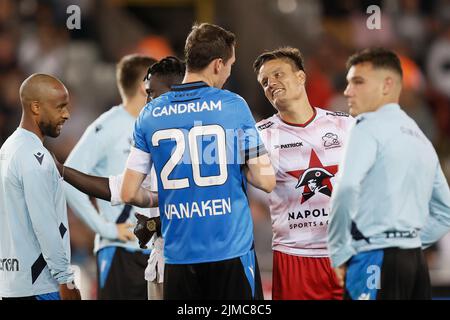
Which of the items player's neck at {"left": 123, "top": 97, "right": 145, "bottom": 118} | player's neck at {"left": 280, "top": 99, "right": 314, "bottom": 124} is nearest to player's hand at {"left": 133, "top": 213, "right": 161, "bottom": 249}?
player's neck at {"left": 280, "top": 99, "right": 314, "bottom": 124}

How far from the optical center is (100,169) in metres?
7.91

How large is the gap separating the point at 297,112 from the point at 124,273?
219cm

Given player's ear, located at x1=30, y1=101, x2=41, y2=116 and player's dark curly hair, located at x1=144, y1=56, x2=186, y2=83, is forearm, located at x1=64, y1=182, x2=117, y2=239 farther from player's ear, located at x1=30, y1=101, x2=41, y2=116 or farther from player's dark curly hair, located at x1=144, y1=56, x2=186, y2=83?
player's ear, located at x1=30, y1=101, x2=41, y2=116

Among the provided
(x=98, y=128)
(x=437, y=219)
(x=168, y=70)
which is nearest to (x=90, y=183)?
(x=168, y=70)

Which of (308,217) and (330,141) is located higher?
(330,141)

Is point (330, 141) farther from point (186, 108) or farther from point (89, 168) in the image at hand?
point (89, 168)

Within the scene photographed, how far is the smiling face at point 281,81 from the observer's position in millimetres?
6719

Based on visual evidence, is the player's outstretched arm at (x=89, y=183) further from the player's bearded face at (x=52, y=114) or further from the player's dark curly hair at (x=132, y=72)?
the player's dark curly hair at (x=132, y=72)

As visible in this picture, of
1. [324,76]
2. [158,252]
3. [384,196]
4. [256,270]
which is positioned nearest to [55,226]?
[158,252]

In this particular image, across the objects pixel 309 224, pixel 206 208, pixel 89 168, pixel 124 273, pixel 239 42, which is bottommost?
pixel 124 273

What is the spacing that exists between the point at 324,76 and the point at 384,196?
8.19 m

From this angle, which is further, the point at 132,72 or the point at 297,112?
the point at 132,72

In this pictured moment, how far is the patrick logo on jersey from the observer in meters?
6.65

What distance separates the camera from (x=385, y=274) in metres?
5.41
